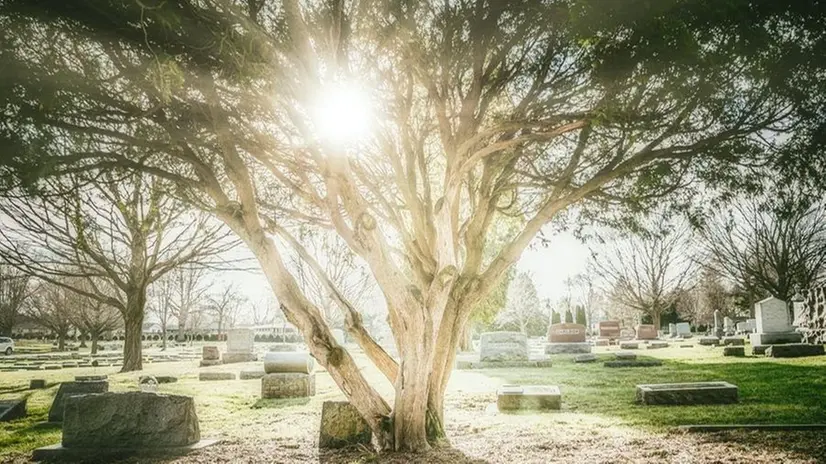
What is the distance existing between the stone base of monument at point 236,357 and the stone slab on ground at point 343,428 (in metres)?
18.5

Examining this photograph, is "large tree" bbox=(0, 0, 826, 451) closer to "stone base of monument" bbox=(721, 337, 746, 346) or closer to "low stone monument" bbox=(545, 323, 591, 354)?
"low stone monument" bbox=(545, 323, 591, 354)

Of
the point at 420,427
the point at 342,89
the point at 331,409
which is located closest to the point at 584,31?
the point at 342,89

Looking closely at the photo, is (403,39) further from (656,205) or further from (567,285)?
(567,285)

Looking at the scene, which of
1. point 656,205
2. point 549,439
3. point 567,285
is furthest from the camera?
point 567,285

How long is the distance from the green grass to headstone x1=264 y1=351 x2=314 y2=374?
19.8ft

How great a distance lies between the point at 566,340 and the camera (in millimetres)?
27125

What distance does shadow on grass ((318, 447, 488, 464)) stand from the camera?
566 cm

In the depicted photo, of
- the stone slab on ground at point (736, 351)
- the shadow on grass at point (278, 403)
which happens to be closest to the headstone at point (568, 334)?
the stone slab on ground at point (736, 351)

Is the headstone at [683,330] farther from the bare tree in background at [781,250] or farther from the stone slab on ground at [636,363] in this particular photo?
the stone slab on ground at [636,363]

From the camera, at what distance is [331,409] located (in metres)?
6.86

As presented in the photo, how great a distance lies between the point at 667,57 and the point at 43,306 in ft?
195

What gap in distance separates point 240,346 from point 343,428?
19444mm

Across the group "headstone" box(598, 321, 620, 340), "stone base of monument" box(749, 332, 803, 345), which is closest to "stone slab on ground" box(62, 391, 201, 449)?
"stone base of monument" box(749, 332, 803, 345)

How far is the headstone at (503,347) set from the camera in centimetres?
2061
